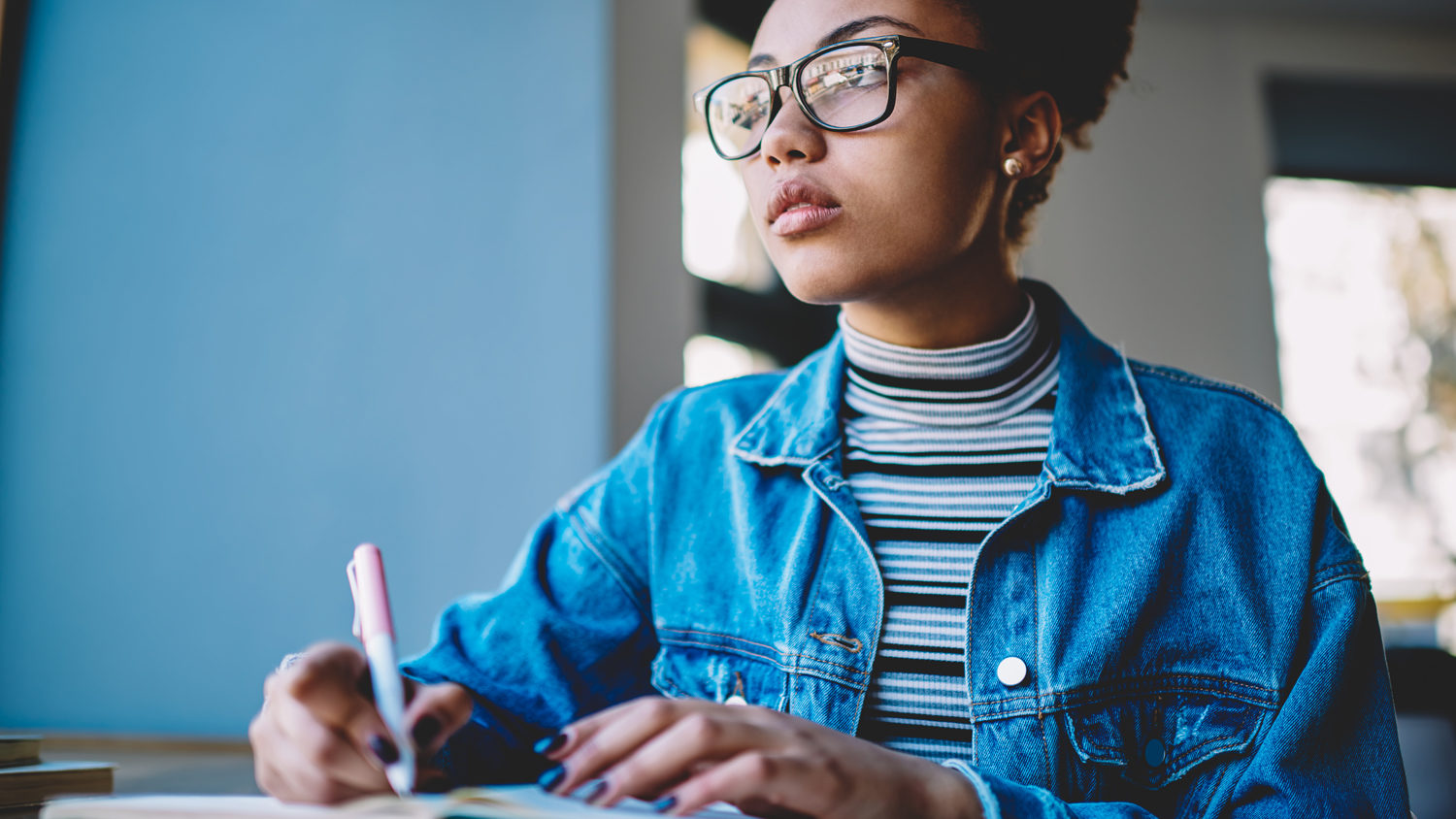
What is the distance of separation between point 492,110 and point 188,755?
1.05 meters

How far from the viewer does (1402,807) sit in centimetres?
73

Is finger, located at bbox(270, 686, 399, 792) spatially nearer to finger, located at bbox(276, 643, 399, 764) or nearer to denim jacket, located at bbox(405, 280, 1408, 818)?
finger, located at bbox(276, 643, 399, 764)

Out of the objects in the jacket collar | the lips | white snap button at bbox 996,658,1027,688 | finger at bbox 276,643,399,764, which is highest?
the lips

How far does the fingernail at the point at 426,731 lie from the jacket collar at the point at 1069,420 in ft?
1.54

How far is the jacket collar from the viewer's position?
847mm

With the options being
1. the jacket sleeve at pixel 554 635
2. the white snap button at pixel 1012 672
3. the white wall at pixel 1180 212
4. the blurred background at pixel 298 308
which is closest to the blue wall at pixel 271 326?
the blurred background at pixel 298 308

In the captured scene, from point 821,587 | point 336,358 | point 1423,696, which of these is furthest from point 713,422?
point 1423,696

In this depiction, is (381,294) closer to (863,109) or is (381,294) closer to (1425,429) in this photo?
(863,109)

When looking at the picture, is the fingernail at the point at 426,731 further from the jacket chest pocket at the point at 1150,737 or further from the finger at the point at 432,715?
the jacket chest pocket at the point at 1150,737

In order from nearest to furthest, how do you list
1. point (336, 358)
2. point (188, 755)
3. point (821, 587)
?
1. point (821, 587)
2. point (188, 755)
3. point (336, 358)

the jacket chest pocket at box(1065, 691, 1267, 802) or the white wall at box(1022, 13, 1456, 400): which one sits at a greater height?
the white wall at box(1022, 13, 1456, 400)

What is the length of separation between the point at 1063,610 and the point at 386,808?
0.55m

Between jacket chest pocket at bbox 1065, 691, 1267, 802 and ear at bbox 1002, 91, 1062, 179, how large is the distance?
0.47 meters

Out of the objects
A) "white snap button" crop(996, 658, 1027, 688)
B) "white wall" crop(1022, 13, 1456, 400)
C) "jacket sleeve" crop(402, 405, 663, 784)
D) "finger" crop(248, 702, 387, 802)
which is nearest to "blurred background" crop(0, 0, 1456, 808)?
"jacket sleeve" crop(402, 405, 663, 784)
